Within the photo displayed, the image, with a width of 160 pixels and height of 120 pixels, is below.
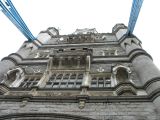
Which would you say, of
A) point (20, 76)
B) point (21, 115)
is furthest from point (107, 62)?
point (21, 115)

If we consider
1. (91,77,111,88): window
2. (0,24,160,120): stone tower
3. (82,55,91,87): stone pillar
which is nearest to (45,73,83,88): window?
(0,24,160,120): stone tower

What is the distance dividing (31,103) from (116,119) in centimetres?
341

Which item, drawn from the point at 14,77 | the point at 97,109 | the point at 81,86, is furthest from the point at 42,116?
the point at 14,77

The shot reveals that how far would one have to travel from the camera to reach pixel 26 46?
57.4 feet

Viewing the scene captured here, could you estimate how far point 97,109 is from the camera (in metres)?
8.20

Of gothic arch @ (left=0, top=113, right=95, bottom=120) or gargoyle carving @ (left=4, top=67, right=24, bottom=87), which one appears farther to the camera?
gargoyle carving @ (left=4, top=67, right=24, bottom=87)

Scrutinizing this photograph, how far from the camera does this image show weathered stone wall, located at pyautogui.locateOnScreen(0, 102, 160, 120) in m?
7.64

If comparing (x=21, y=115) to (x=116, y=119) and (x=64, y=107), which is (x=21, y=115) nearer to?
(x=64, y=107)

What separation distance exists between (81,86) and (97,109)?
77.3 inches

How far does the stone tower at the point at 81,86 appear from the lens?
8102 mm

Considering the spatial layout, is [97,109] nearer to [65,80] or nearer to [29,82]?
[65,80]

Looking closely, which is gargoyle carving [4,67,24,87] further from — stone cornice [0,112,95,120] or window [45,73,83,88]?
stone cornice [0,112,95,120]

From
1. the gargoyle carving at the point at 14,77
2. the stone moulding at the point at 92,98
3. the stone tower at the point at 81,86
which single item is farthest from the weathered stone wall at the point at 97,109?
the gargoyle carving at the point at 14,77

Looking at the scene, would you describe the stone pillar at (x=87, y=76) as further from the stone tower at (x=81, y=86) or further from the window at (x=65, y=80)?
the window at (x=65, y=80)
